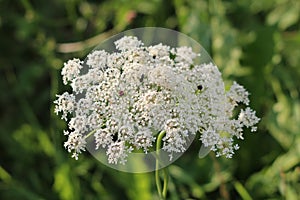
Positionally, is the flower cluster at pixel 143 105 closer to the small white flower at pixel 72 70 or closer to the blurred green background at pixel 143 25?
the small white flower at pixel 72 70

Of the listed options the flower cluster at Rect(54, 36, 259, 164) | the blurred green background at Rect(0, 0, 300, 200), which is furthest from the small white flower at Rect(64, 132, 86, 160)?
the blurred green background at Rect(0, 0, 300, 200)

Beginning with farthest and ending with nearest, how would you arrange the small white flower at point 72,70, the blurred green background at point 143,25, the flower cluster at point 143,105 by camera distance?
the blurred green background at point 143,25 < the small white flower at point 72,70 < the flower cluster at point 143,105

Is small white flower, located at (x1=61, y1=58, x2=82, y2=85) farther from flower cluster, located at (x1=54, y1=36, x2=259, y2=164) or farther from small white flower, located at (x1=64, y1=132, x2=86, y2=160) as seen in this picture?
small white flower, located at (x1=64, y1=132, x2=86, y2=160)

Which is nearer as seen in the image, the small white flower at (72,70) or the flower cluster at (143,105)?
the flower cluster at (143,105)

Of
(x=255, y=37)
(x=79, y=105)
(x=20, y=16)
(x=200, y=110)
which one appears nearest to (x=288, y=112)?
(x=255, y=37)

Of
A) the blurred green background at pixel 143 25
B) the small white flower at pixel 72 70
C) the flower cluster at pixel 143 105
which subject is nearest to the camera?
the flower cluster at pixel 143 105

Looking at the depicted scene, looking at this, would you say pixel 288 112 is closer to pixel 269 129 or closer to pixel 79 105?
pixel 269 129

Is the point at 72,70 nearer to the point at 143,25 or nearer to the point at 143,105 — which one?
the point at 143,105

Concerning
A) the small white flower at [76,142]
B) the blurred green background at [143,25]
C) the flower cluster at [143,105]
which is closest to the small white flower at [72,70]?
the flower cluster at [143,105]
